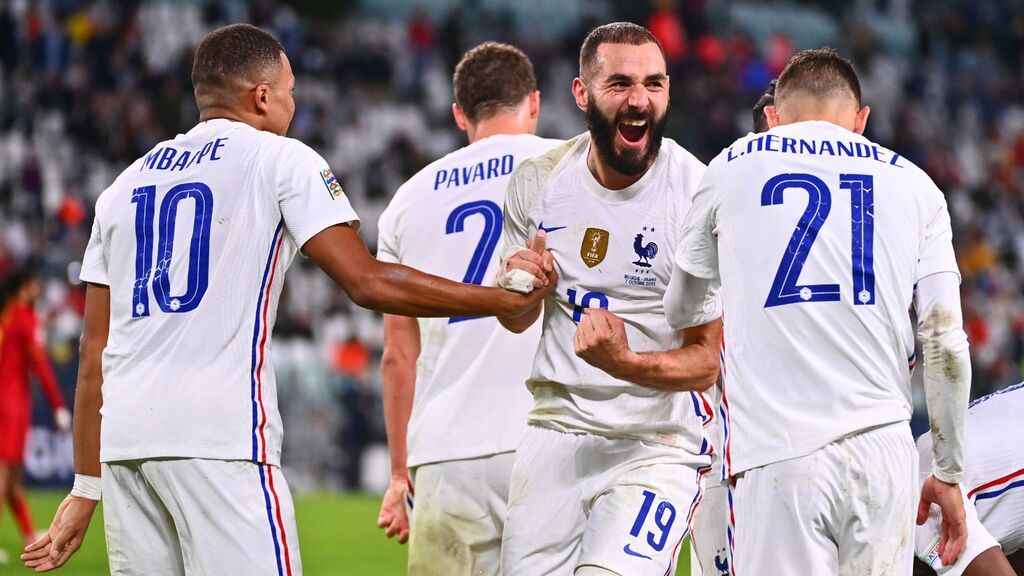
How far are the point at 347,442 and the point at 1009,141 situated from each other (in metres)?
15.8

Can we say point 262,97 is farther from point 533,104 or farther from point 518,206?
point 533,104

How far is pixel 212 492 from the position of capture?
4.39m

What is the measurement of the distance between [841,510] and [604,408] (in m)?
1.04

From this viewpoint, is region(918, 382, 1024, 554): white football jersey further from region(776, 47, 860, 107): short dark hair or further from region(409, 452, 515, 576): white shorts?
region(409, 452, 515, 576): white shorts

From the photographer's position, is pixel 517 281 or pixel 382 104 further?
pixel 382 104

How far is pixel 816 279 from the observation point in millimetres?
4402

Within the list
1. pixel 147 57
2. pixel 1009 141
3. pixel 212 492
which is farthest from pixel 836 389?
pixel 1009 141

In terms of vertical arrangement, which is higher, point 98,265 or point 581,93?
point 581,93

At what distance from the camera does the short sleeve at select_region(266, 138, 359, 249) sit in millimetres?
4531

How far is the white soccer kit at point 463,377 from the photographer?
19.3 ft

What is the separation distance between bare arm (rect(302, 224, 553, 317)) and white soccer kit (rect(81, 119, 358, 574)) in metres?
0.08

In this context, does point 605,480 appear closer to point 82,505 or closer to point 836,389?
point 836,389

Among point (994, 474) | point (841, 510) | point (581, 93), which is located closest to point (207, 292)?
point (581, 93)

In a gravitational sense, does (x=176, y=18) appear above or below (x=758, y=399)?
above
